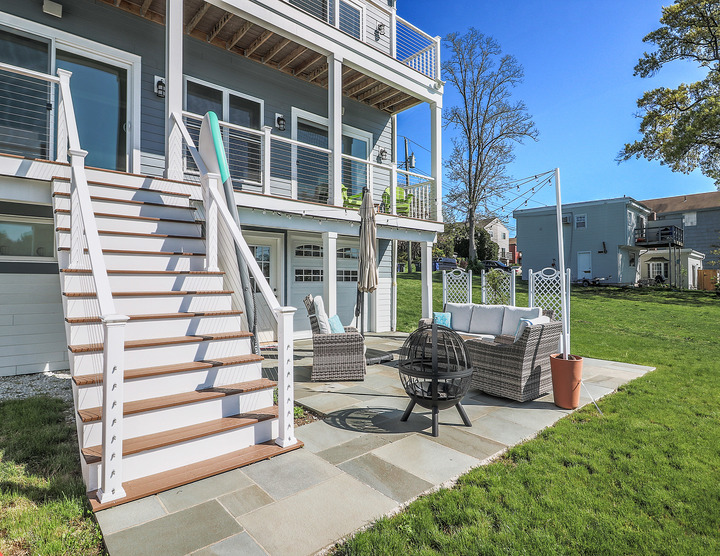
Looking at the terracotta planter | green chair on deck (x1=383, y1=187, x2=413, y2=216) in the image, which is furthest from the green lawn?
green chair on deck (x1=383, y1=187, x2=413, y2=216)

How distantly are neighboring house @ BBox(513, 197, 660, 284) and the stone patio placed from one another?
22.4 metres

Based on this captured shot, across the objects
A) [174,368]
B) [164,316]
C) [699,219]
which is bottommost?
[174,368]

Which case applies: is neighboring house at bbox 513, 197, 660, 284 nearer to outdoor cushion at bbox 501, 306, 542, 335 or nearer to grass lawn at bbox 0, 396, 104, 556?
outdoor cushion at bbox 501, 306, 542, 335

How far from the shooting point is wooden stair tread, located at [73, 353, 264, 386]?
273 cm

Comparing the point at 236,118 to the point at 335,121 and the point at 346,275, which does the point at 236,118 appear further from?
the point at 346,275

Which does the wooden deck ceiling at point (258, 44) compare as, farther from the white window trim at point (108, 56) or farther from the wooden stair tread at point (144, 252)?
the wooden stair tread at point (144, 252)

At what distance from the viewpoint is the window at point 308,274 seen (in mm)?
8703

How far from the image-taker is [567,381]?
4.23 metres

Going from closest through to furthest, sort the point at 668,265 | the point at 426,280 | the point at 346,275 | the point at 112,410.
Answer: the point at 112,410 → the point at 426,280 → the point at 346,275 → the point at 668,265

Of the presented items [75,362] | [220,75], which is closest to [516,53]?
[220,75]

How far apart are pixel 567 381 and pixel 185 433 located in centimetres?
387

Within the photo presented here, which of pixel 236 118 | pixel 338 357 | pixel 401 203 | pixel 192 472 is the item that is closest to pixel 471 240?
pixel 401 203

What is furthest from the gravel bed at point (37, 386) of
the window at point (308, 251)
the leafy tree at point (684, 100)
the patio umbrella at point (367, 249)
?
the leafy tree at point (684, 100)

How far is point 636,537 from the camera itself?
2.12 m
